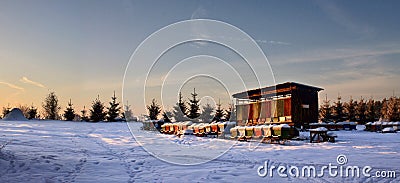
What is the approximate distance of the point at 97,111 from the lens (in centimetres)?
4775

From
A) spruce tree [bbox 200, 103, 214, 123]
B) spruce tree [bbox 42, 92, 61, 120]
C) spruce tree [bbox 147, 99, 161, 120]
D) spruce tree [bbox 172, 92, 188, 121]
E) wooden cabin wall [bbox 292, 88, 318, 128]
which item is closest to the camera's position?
wooden cabin wall [bbox 292, 88, 318, 128]

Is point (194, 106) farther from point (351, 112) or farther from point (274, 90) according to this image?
point (351, 112)

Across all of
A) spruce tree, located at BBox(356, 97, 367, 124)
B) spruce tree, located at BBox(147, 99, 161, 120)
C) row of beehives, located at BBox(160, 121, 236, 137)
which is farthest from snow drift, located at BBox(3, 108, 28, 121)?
spruce tree, located at BBox(356, 97, 367, 124)

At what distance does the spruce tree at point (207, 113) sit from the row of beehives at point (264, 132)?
17.8 meters

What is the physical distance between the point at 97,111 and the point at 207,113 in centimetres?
1921

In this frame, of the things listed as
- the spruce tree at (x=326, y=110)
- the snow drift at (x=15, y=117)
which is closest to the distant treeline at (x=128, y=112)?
the snow drift at (x=15, y=117)

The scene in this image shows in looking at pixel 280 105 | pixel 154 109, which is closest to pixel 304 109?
pixel 280 105

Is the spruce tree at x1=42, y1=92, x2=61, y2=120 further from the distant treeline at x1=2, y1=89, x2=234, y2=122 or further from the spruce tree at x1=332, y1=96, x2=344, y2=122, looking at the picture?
the spruce tree at x1=332, y1=96, x2=344, y2=122

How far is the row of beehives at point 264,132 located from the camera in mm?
16016

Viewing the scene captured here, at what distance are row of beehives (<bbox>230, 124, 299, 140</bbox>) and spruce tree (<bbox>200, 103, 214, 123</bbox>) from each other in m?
17.8

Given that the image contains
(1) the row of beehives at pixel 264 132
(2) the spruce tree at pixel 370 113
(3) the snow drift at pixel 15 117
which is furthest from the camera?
(2) the spruce tree at pixel 370 113

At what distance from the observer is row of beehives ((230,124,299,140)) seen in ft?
52.5

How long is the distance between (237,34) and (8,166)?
7.98 meters

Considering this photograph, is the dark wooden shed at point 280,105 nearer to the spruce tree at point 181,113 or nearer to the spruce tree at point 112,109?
the spruce tree at point 181,113
